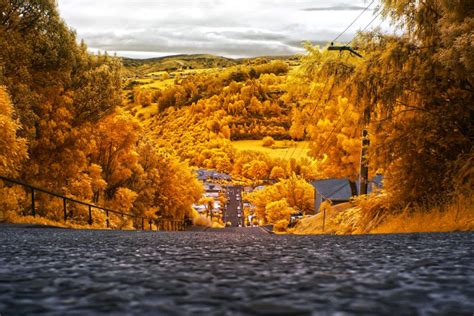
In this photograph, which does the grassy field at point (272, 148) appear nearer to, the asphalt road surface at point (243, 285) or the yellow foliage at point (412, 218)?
the yellow foliage at point (412, 218)

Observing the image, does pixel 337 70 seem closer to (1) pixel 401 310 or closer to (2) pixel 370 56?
(2) pixel 370 56

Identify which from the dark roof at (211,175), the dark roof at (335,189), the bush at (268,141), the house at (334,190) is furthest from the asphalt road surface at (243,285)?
the bush at (268,141)

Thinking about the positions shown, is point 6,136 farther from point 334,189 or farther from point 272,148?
point 272,148

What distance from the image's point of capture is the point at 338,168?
106ft

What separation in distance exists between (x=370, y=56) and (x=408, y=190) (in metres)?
4.50

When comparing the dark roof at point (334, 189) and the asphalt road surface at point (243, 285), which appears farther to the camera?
the dark roof at point (334, 189)

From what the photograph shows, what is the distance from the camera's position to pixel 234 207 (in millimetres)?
156750

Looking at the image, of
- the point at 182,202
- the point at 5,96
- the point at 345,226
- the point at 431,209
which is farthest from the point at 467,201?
the point at 182,202

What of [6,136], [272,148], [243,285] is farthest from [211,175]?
[243,285]

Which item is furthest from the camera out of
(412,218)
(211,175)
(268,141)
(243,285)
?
(268,141)

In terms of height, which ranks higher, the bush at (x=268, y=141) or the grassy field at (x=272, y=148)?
the bush at (x=268, y=141)

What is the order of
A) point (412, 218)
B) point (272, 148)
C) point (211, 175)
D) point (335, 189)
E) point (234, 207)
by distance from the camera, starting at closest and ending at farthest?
point (412, 218), point (335, 189), point (234, 207), point (211, 175), point (272, 148)

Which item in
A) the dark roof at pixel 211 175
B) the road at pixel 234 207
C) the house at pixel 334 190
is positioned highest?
the house at pixel 334 190

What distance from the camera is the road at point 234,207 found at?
133 m
